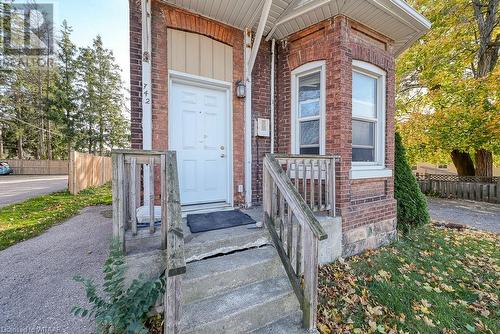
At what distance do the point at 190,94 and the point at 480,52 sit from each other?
1121 centimetres

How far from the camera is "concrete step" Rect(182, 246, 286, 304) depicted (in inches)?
83.5

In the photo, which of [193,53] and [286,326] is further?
[193,53]

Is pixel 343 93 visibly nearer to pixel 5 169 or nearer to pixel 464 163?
pixel 464 163

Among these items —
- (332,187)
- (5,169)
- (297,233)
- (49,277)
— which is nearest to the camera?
(297,233)

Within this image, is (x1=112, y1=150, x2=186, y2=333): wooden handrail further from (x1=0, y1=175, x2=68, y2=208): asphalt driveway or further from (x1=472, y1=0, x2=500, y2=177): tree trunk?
(x1=472, y1=0, x2=500, y2=177): tree trunk

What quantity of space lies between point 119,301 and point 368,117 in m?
4.57

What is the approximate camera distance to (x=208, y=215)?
11.7ft

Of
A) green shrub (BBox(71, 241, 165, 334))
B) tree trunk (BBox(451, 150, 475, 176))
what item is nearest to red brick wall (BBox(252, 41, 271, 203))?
green shrub (BBox(71, 241, 165, 334))

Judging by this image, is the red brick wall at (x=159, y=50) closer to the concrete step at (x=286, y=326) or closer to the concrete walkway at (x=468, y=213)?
the concrete step at (x=286, y=326)

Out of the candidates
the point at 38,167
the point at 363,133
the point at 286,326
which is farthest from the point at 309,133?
the point at 38,167

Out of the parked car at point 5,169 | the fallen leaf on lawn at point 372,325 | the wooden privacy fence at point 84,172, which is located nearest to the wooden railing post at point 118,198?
the fallen leaf on lawn at point 372,325

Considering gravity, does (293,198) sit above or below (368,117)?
below

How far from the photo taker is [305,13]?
3.75 m

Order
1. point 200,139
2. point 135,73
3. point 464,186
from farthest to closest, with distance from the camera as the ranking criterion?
point 464,186, point 200,139, point 135,73
